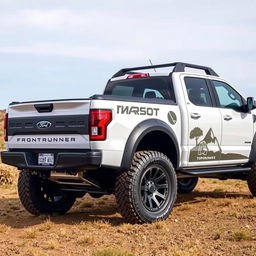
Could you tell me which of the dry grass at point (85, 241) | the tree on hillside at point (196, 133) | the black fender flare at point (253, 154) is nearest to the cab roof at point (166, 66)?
the tree on hillside at point (196, 133)

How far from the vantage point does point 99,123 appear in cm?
606

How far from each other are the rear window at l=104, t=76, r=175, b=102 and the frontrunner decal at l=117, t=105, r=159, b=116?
75cm

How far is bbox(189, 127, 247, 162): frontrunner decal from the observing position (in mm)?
7406

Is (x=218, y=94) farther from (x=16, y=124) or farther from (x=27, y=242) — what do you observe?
(x=27, y=242)

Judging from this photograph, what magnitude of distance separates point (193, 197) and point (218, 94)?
2492 millimetres

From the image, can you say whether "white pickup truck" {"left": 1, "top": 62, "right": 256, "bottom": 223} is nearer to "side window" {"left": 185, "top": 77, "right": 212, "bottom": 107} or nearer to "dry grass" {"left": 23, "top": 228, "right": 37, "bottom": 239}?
"side window" {"left": 185, "top": 77, "right": 212, "bottom": 107}

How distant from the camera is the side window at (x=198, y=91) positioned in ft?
25.1

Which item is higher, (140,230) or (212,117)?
(212,117)

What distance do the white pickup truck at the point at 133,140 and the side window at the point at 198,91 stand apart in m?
0.02

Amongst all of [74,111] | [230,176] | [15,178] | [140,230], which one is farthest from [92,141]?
[15,178]

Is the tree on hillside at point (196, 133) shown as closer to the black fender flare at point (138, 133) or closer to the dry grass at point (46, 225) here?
the black fender flare at point (138, 133)

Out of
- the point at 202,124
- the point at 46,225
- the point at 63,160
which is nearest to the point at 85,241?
the point at 63,160

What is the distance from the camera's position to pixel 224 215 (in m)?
7.35

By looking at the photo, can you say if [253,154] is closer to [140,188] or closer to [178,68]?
[178,68]
